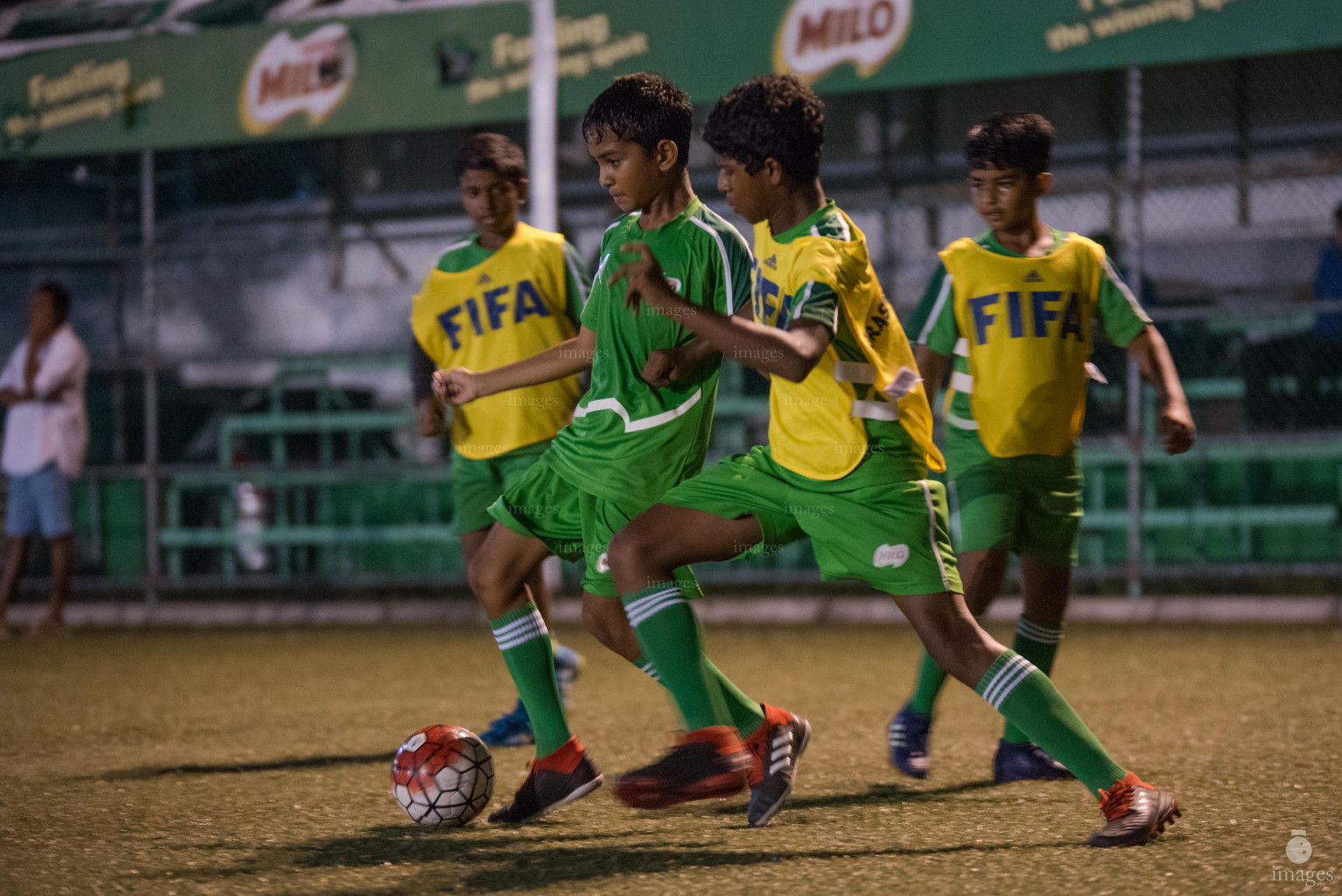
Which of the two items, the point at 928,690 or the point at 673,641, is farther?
the point at 928,690

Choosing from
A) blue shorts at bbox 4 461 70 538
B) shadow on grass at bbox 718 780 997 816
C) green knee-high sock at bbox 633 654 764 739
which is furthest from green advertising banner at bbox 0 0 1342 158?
green knee-high sock at bbox 633 654 764 739

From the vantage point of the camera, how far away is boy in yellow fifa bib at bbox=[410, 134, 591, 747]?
4.85m

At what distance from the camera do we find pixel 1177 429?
362 centimetres

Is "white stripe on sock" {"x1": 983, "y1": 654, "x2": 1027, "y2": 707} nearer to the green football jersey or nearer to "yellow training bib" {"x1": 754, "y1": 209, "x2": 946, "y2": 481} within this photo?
"yellow training bib" {"x1": 754, "y1": 209, "x2": 946, "y2": 481}

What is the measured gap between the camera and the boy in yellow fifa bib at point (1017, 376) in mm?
4109

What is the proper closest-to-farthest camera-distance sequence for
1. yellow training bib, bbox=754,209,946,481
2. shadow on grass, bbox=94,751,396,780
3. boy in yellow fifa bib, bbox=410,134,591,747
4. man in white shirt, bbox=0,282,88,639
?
yellow training bib, bbox=754,209,946,481 < shadow on grass, bbox=94,751,396,780 < boy in yellow fifa bib, bbox=410,134,591,747 < man in white shirt, bbox=0,282,88,639

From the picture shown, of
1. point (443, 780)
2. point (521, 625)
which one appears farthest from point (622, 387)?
point (443, 780)

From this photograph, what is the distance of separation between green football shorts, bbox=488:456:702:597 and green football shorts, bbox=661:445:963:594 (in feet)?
1.16

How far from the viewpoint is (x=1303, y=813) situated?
3484mm

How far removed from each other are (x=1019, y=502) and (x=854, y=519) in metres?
1.17

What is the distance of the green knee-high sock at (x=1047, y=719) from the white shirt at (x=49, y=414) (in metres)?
6.91

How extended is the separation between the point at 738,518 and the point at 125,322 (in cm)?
1062

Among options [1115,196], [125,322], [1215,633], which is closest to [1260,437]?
[1215,633]

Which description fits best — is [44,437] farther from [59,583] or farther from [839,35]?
[839,35]
